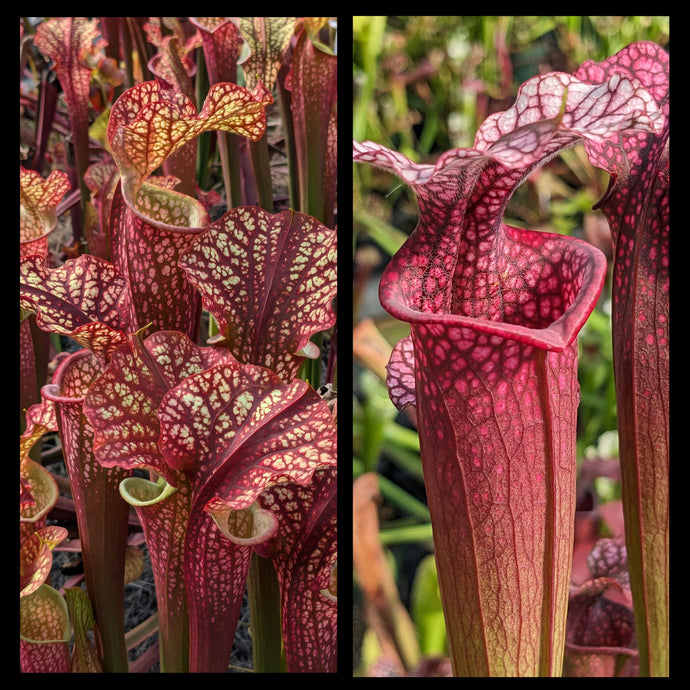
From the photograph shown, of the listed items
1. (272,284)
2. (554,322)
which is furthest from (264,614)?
(554,322)

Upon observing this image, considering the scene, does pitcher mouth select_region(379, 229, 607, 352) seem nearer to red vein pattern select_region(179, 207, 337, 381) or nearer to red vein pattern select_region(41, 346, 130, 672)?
red vein pattern select_region(179, 207, 337, 381)

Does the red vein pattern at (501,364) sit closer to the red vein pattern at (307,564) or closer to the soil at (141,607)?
the red vein pattern at (307,564)

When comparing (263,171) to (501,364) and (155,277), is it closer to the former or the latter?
(155,277)

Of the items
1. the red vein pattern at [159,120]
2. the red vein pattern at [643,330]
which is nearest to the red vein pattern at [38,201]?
the red vein pattern at [159,120]

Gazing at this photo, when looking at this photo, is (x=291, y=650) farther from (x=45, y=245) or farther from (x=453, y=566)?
(x=45, y=245)
